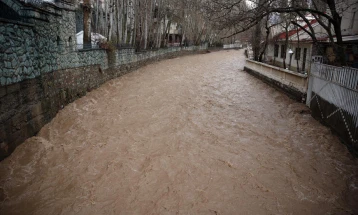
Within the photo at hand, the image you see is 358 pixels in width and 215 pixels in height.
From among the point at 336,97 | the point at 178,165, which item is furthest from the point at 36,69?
the point at 336,97

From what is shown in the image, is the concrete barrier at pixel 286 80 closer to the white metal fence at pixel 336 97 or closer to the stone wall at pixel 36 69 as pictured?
the white metal fence at pixel 336 97

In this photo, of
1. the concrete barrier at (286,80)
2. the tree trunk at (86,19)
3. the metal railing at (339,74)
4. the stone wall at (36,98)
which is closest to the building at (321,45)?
the concrete barrier at (286,80)

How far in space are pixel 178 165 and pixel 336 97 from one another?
5528 mm

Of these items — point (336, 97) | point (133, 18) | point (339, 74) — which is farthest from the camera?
point (133, 18)

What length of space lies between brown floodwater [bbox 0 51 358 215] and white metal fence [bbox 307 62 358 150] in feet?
1.46

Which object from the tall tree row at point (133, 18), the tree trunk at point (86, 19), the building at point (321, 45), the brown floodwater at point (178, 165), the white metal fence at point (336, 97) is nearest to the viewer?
the brown floodwater at point (178, 165)

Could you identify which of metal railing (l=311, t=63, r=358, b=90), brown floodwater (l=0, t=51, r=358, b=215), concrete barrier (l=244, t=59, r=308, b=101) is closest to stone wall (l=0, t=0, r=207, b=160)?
brown floodwater (l=0, t=51, r=358, b=215)

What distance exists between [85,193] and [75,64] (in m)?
6.91

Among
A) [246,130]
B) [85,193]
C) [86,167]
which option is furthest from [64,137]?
[246,130]

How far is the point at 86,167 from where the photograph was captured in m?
5.92

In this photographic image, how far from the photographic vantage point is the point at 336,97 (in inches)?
303

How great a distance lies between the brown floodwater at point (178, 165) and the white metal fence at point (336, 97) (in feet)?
1.46

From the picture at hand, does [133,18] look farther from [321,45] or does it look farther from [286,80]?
[286,80]

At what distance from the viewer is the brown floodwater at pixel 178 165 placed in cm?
480
